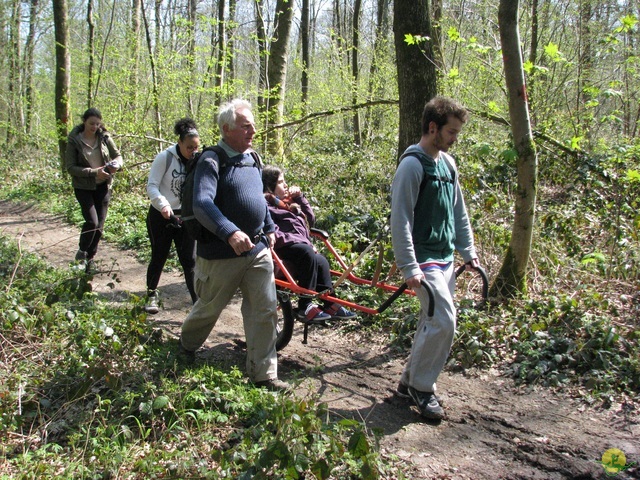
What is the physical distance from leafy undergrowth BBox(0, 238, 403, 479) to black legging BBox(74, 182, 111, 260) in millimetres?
1967

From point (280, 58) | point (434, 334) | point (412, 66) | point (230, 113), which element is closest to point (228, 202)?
point (230, 113)

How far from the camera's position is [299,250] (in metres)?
5.16

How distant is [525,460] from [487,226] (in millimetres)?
3809

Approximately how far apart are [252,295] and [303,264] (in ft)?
3.83

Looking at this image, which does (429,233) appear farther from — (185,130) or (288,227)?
(185,130)

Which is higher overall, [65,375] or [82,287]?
[82,287]

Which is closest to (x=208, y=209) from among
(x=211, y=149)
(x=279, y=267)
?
(x=211, y=149)

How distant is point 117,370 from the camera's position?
13.5 feet

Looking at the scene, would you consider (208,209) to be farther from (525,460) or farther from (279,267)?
(525,460)

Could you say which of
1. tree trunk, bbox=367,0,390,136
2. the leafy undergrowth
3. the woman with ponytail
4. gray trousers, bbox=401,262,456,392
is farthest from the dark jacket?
tree trunk, bbox=367,0,390,136

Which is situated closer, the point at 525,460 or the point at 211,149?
the point at 525,460

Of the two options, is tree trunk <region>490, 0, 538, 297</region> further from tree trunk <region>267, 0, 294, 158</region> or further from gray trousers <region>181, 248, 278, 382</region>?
tree trunk <region>267, 0, 294, 158</region>

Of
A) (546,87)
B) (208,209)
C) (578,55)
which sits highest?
(578,55)

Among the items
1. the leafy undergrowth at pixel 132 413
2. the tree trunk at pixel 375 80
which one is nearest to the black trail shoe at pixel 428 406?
the leafy undergrowth at pixel 132 413
